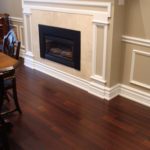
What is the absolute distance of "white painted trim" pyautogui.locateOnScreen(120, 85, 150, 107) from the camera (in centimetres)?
291

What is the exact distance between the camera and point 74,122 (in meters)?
2.57

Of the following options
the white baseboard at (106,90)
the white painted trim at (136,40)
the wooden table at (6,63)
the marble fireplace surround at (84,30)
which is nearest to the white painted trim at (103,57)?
the marble fireplace surround at (84,30)

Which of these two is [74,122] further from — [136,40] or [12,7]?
[12,7]

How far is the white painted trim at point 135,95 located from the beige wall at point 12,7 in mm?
2671

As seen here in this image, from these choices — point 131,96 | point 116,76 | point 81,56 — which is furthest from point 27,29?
point 131,96

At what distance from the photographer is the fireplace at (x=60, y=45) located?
3293mm

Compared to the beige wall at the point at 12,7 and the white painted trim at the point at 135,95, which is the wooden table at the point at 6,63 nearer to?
the white painted trim at the point at 135,95

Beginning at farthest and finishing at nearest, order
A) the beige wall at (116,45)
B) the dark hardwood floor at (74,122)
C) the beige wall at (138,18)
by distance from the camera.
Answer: the beige wall at (116,45) → the beige wall at (138,18) → the dark hardwood floor at (74,122)

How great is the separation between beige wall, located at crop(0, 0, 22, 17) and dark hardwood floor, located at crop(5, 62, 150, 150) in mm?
1854

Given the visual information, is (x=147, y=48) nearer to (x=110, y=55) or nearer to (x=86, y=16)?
(x=110, y=55)

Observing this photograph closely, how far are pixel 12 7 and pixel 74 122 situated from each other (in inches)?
124

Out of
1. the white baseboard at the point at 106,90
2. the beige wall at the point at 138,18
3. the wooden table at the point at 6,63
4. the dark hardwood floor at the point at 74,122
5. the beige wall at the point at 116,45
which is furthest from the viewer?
the white baseboard at the point at 106,90

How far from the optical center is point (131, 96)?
307 centimetres

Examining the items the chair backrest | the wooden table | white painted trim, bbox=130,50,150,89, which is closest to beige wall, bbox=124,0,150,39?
white painted trim, bbox=130,50,150,89
